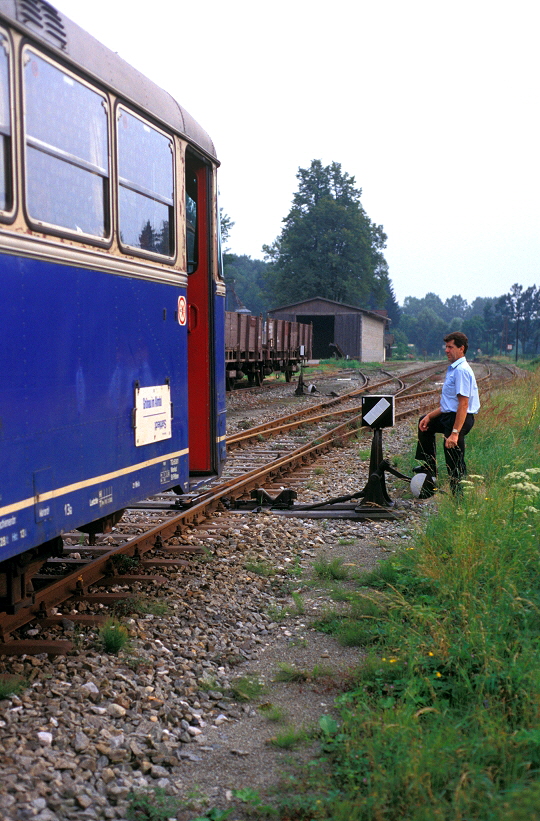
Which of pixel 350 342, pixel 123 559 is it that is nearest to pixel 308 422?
pixel 123 559

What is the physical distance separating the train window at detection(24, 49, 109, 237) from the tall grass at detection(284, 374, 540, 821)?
2.83m

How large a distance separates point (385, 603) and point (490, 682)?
1.50 metres

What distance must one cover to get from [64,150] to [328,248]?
→ 7462 cm

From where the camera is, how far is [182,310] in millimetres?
6145

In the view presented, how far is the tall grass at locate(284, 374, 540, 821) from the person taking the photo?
2770 mm

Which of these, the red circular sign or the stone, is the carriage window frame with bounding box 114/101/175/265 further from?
the stone

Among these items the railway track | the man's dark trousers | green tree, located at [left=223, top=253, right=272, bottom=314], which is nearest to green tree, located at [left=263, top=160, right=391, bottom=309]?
green tree, located at [left=223, top=253, right=272, bottom=314]

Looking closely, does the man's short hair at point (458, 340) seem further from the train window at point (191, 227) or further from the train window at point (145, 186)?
the train window at point (145, 186)

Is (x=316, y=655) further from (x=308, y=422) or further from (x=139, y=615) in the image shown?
(x=308, y=422)

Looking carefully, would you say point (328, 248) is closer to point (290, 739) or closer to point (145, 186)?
point (145, 186)

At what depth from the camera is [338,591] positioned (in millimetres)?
5453

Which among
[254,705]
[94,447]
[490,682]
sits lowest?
[254,705]

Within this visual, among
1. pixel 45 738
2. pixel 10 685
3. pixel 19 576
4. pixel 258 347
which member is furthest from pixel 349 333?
pixel 45 738

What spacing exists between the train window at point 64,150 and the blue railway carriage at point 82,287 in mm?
10
